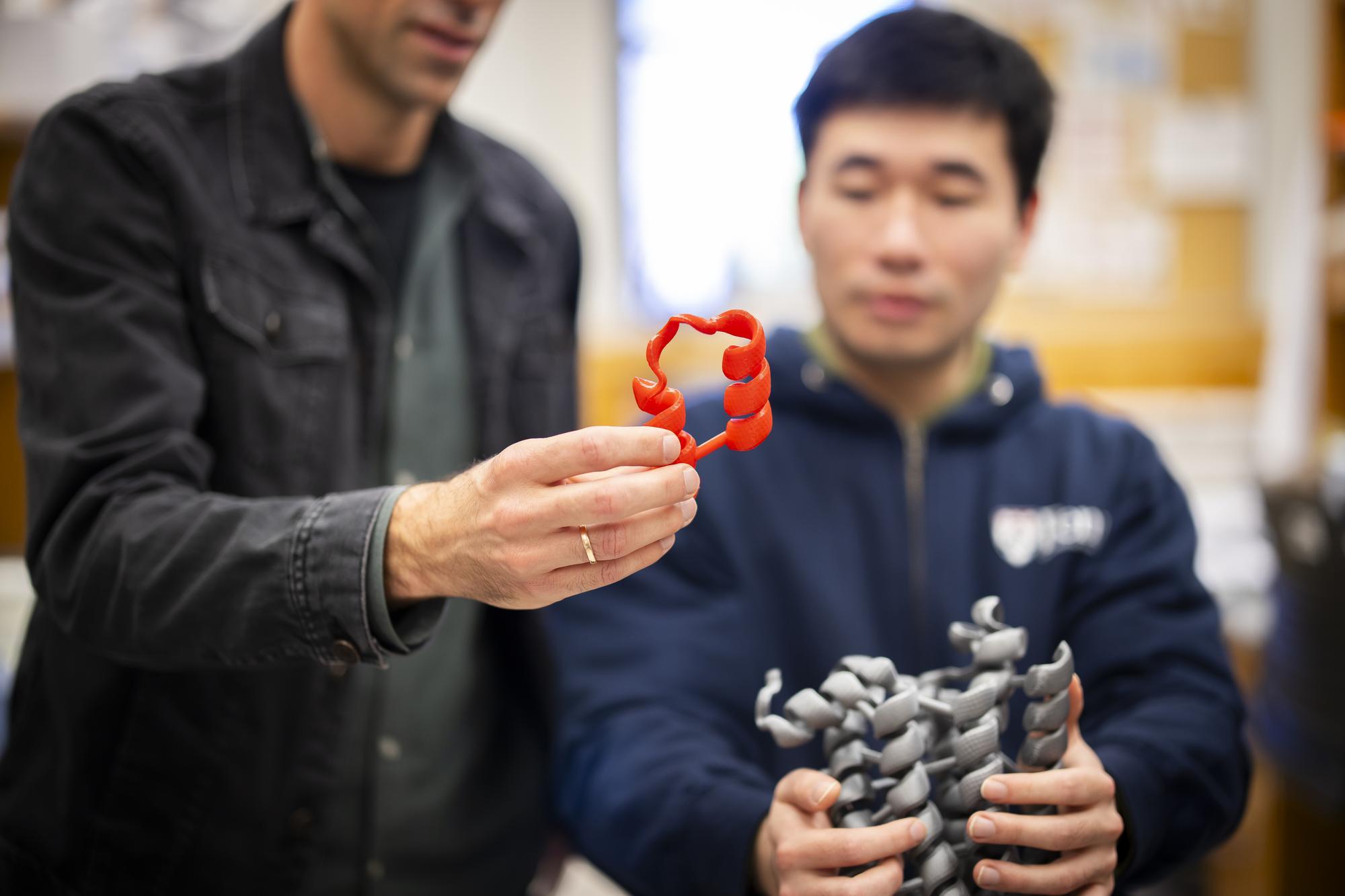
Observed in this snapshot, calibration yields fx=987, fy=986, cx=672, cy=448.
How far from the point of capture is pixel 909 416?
1112mm

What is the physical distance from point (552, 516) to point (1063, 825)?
44 cm

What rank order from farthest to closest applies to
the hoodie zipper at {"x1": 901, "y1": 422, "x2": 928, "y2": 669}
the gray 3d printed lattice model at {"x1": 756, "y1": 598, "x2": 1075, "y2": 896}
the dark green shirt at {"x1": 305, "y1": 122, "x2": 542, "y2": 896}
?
the dark green shirt at {"x1": 305, "y1": 122, "x2": 542, "y2": 896} → the hoodie zipper at {"x1": 901, "y1": 422, "x2": 928, "y2": 669} → the gray 3d printed lattice model at {"x1": 756, "y1": 598, "x2": 1075, "y2": 896}

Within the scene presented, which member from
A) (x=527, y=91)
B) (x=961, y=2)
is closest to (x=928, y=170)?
(x=527, y=91)

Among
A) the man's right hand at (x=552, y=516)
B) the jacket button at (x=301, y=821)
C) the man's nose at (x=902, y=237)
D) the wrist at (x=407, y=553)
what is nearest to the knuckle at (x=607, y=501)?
the man's right hand at (x=552, y=516)

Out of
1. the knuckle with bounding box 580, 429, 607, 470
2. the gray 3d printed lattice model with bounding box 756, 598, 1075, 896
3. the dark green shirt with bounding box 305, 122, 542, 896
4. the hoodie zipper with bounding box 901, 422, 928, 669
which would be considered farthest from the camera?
the dark green shirt with bounding box 305, 122, 542, 896

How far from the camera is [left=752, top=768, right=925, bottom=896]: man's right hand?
0.70 metres

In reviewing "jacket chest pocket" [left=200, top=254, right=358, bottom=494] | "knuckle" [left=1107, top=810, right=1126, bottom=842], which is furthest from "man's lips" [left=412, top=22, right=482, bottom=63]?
"knuckle" [left=1107, top=810, right=1126, bottom=842]

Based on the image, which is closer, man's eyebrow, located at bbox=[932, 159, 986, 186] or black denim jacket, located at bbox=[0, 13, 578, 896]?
black denim jacket, located at bbox=[0, 13, 578, 896]

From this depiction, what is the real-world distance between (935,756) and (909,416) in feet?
1.49

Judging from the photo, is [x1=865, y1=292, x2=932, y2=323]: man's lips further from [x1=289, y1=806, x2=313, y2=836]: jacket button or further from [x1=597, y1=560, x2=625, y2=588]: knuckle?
[x1=289, y1=806, x2=313, y2=836]: jacket button

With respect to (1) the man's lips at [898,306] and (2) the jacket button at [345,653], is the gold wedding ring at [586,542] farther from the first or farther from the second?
(1) the man's lips at [898,306]

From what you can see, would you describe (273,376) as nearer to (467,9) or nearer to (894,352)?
(467,9)

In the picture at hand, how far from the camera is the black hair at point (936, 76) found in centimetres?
102

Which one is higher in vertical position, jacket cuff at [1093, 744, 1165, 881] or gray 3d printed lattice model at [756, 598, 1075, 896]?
gray 3d printed lattice model at [756, 598, 1075, 896]
